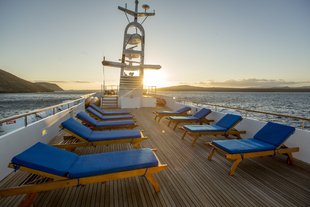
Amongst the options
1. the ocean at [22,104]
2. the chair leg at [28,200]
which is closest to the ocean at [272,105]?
the chair leg at [28,200]

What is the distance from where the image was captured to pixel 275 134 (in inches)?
143

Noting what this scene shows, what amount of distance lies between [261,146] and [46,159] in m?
3.79

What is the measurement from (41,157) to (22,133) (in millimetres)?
1673

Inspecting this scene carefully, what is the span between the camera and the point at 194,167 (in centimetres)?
332

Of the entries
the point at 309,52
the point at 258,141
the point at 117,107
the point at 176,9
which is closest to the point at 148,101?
the point at 117,107

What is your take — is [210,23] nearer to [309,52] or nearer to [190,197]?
[190,197]

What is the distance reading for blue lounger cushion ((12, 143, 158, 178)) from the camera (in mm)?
2080

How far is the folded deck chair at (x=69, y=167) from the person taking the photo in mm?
2014

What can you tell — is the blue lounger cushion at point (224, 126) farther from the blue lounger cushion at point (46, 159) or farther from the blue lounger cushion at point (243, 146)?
the blue lounger cushion at point (46, 159)

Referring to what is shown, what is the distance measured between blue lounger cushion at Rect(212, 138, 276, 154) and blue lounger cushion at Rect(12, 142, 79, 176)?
268 cm

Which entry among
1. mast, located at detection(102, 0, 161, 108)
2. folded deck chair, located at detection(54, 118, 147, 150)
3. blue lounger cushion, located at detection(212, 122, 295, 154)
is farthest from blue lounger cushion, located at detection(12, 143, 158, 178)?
mast, located at detection(102, 0, 161, 108)

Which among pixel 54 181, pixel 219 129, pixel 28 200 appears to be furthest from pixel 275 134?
pixel 28 200

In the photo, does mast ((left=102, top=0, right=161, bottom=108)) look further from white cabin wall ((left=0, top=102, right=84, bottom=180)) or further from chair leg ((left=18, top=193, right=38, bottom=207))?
chair leg ((left=18, top=193, right=38, bottom=207))

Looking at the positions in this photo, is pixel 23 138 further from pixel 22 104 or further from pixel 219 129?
pixel 22 104
